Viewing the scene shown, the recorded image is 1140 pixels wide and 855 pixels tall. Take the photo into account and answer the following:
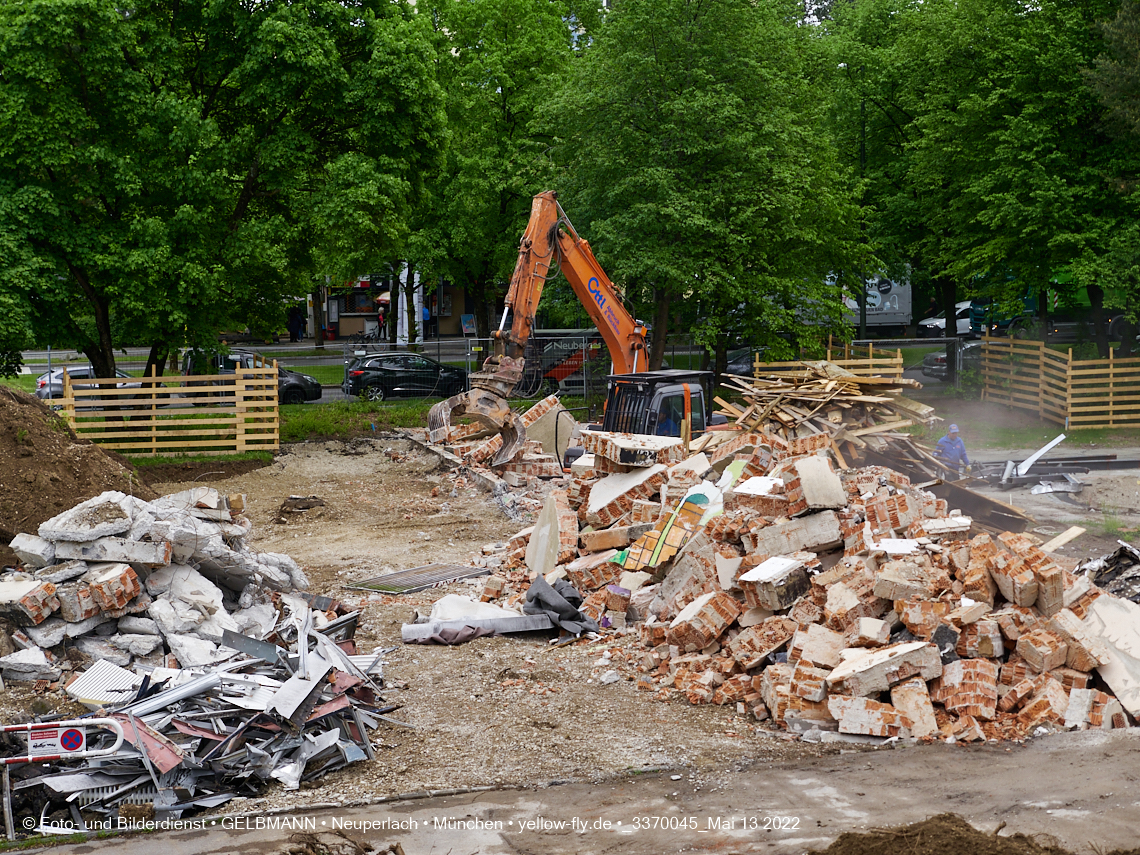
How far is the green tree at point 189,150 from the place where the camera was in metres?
20.3

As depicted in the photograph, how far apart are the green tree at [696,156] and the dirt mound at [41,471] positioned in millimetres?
13576

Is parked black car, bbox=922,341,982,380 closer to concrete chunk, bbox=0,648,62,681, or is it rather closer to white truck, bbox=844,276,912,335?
white truck, bbox=844,276,912,335

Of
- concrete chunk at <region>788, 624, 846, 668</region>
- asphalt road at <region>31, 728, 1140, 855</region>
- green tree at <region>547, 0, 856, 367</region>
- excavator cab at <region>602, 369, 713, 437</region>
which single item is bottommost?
asphalt road at <region>31, 728, 1140, 855</region>

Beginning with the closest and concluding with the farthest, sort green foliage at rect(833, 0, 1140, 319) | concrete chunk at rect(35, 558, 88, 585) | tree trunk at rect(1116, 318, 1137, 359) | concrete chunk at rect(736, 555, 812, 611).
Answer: concrete chunk at rect(35, 558, 88, 585) < concrete chunk at rect(736, 555, 812, 611) < green foliage at rect(833, 0, 1140, 319) < tree trunk at rect(1116, 318, 1137, 359)

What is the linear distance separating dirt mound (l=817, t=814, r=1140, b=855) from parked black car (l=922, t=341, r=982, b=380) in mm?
24736

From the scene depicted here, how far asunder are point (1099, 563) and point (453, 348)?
35.2m

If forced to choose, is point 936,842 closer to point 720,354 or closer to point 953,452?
point 953,452

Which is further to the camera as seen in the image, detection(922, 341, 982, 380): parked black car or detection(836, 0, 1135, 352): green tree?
detection(922, 341, 982, 380): parked black car

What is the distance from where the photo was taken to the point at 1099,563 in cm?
1118

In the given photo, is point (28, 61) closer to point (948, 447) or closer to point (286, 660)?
point (286, 660)

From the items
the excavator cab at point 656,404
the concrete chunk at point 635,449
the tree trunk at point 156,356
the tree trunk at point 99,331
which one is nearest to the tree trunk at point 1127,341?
the excavator cab at point 656,404

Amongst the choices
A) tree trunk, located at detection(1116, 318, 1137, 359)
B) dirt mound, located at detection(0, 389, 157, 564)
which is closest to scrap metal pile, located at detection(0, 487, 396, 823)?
dirt mound, located at detection(0, 389, 157, 564)

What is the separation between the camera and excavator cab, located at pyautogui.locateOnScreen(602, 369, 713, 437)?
16.8m

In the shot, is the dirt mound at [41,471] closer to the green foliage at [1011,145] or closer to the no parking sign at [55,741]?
the no parking sign at [55,741]
